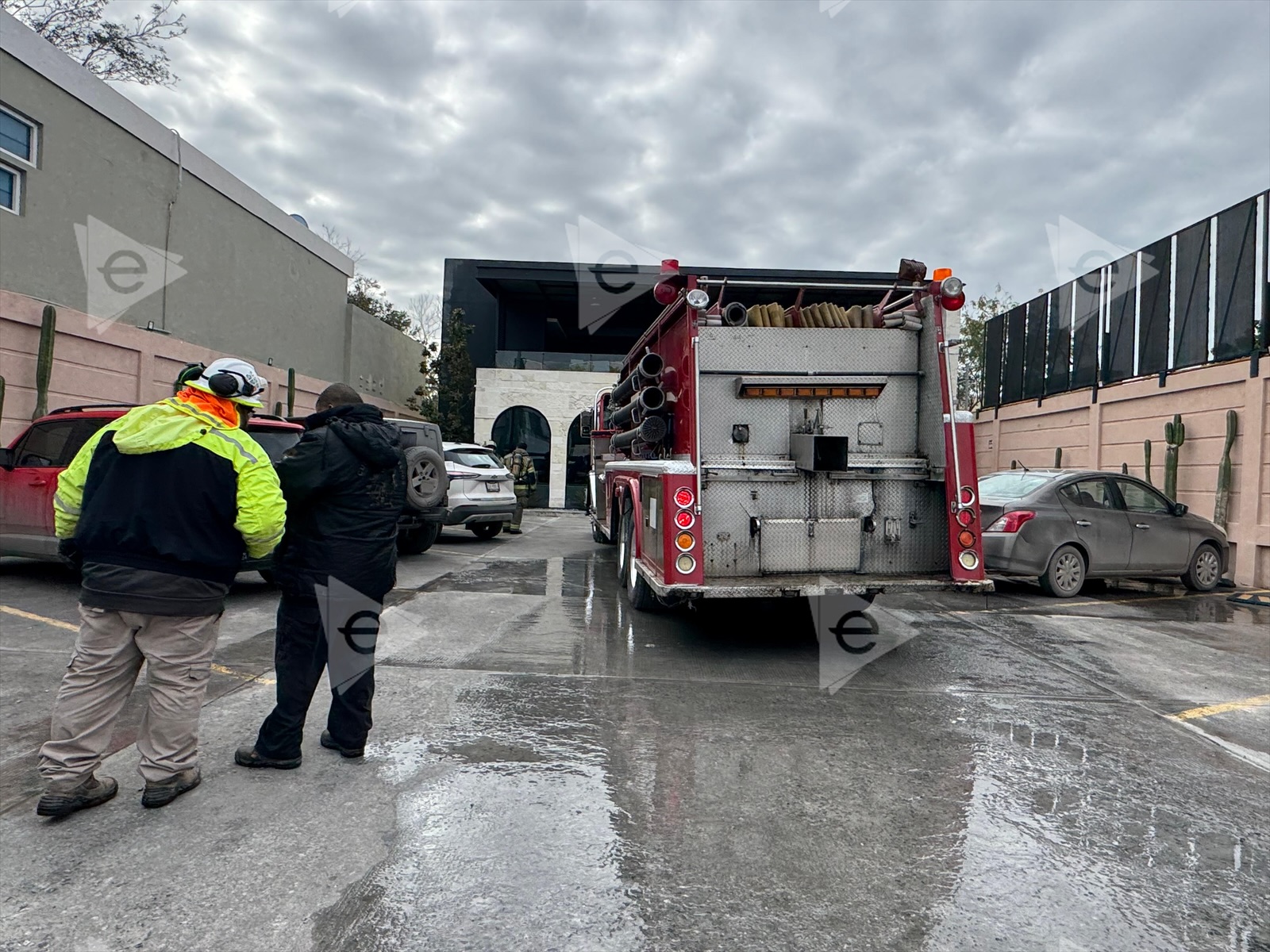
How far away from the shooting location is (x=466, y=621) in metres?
7.10

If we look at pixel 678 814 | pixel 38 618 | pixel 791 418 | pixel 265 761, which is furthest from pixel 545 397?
pixel 678 814

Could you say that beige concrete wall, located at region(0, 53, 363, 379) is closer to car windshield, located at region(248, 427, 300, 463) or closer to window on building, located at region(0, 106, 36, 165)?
window on building, located at region(0, 106, 36, 165)

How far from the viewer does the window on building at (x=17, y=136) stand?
1117 centimetres

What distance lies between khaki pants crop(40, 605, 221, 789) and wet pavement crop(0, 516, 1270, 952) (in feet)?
0.67

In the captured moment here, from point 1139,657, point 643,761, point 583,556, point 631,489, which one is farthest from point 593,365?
point 643,761

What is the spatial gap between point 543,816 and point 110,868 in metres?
1.48

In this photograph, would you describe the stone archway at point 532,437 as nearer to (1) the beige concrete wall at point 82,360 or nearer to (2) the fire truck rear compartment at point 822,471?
(1) the beige concrete wall at point 82,360

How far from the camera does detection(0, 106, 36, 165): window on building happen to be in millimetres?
11172

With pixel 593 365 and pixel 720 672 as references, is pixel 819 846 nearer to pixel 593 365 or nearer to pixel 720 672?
pixel 720 672

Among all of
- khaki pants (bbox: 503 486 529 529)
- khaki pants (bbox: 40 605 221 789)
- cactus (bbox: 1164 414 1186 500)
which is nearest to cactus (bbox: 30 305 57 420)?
khaki pants (bbox: 503 486 529 529)

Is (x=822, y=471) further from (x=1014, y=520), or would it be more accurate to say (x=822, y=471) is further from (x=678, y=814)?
(x=1014, y=520)

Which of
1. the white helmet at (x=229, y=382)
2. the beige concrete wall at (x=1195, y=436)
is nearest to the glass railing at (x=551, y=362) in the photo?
the beige concrete wall at (x=1195, y=436)

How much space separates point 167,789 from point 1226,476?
12.9 metres

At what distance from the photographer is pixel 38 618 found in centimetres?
657
